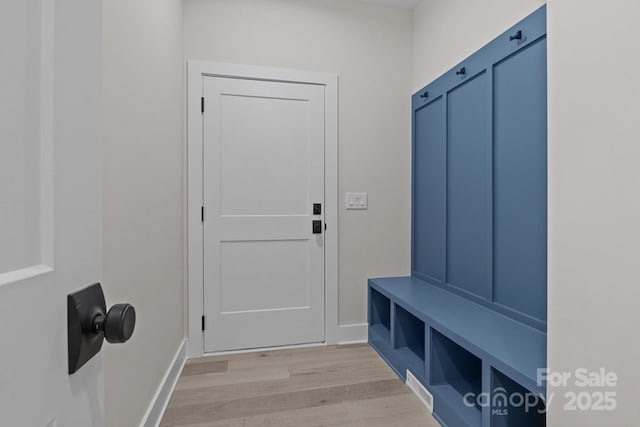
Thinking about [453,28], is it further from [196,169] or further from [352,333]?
[352,333]

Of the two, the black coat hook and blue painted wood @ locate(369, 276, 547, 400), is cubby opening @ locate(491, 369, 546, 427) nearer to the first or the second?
blue painted wood @ locate(369, 276, 547, 400)

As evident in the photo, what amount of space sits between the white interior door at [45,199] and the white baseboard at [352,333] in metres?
2.19

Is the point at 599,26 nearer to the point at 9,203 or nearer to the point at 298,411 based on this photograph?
the point at 9,203

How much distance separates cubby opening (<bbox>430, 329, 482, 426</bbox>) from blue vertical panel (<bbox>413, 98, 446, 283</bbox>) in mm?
594

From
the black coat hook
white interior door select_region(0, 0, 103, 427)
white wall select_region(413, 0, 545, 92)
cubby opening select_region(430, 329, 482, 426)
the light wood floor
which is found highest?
white wall select_region(413, 0, 545, 92)

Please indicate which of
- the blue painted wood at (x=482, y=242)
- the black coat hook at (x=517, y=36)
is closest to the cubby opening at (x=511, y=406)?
the blue painted wood at (x=482, y=242)

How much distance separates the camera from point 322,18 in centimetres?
247

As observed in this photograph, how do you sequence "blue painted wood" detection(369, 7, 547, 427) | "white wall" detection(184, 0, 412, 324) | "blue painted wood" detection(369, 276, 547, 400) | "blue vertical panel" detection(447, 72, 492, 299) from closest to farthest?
"blue painted wood" detection(369, 276, 547, 400)
"blue painted wood" detection(369, 7, 547, 427)
"blue vertical panel" detection(447, 72, 492, 299)
"white wall" detection(184, 0, 412, 324)

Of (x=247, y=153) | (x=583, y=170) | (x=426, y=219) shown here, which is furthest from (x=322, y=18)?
(x=583, y=170)

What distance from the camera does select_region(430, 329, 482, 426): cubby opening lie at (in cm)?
163

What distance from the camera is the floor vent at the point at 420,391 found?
1.68m

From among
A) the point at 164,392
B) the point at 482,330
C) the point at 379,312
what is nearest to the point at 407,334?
the point at 379,312

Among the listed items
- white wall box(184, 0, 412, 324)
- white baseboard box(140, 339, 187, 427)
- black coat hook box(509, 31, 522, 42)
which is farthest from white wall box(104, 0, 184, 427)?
black coat hook box(509, 31, 522, 42)

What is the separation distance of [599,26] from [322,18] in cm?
203
